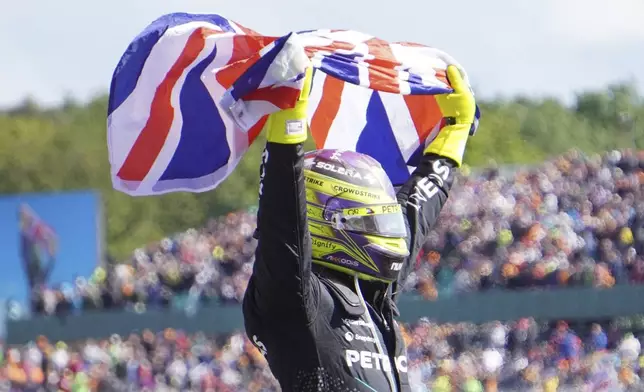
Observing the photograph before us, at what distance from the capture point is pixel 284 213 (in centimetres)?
273

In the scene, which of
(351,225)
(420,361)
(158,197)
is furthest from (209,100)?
(158,197)

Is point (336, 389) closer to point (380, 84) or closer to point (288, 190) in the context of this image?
point (288, 190)

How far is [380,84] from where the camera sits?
361cm

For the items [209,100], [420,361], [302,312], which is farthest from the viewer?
[420,361]

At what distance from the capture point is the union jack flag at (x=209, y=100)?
3691 millimetres

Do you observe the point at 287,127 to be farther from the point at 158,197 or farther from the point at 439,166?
the point at 158,197

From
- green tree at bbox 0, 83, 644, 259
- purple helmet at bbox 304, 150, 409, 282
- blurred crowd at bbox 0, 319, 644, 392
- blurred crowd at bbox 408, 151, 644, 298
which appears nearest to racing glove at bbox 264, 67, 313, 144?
purple helmet at bbox 304, 150, 409, 282

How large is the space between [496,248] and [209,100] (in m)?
10.9

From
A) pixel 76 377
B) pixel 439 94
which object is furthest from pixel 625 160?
pixel 439 94

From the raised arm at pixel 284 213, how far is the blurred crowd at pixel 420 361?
9.51 meters

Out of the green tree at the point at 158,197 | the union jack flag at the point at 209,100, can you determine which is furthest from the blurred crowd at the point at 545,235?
the green tree at the point at 158,197

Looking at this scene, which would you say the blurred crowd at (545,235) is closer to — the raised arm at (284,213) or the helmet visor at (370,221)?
the helmet visor at (370,221)

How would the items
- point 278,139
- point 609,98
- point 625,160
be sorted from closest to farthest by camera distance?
point 278,139, point 625,160, point 609,98

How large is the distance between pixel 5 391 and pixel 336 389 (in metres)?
13.0
